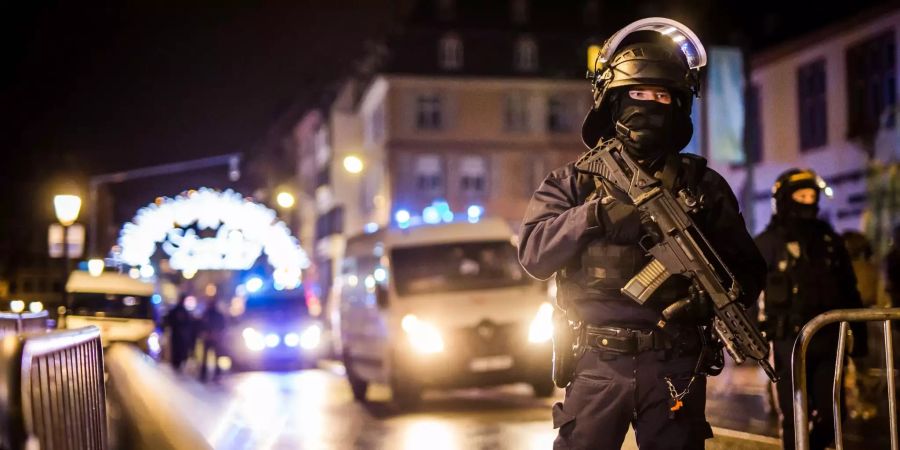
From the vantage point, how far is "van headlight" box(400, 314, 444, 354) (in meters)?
15.1

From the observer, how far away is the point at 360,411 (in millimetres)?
15359

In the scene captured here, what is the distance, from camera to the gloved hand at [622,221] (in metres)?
4.74

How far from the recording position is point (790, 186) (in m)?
8.14

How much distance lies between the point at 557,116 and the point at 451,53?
6243 mm

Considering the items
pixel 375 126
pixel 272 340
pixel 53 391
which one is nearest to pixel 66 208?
pixel 272 340

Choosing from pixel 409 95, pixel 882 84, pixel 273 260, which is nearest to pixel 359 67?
pixel 409 95

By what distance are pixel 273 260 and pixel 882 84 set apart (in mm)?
20810

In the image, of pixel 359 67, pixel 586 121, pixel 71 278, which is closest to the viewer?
pixel 586 121

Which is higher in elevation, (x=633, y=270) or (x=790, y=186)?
(x=790, y=186)

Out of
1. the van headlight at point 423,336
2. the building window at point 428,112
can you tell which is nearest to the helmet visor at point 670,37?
the van headlight at point 423,336

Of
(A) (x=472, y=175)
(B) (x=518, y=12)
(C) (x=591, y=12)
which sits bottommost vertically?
(A) (x=472, y=175)

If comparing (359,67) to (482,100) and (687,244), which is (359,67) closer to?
(482,100)

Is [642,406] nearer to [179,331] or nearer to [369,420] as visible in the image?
[369,420]

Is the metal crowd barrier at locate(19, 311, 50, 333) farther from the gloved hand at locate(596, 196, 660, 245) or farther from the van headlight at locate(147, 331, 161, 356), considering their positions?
the van headlight at locate(147, 331, 161, 356)
